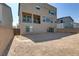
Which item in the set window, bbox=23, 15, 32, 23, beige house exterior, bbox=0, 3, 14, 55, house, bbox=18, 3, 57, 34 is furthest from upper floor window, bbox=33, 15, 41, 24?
beige house exterior, bbox=0, 3, 14, 55

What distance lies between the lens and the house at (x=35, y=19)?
138 inches

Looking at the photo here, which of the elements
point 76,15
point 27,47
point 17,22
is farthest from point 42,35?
point 76,15

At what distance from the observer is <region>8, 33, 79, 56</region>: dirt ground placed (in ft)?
9.71

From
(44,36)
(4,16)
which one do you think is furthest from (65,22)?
(4,16)

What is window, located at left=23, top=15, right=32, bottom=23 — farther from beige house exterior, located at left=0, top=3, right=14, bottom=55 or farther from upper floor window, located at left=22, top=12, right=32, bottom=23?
beige house exterior, located at left=0, top=3, right=14, bottom=55

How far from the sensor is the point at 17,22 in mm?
3291

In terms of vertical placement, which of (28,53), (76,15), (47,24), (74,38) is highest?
(76,15)

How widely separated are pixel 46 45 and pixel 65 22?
3.51 feet

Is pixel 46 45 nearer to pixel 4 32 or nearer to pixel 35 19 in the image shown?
pixel 35 19

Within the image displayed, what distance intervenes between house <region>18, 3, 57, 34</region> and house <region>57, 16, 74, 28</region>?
17 centimetres

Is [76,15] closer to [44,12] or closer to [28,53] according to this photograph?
[44,12]

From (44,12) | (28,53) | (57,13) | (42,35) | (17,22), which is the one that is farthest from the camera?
(44,12)

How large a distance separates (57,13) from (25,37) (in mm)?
1303

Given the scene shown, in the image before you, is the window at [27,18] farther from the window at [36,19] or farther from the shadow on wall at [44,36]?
the shadow on wall at [44,36]
